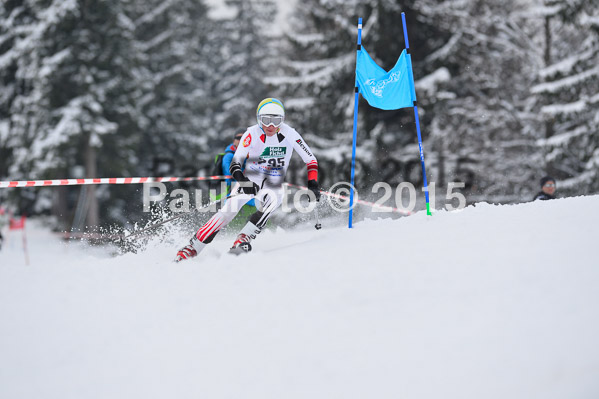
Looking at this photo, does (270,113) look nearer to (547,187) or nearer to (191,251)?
(191,251)

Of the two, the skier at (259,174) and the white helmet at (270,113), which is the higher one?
the white helmet at (270,113)

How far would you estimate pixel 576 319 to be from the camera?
3248 millimetres

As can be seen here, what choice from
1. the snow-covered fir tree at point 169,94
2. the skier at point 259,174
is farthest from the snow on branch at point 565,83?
the snow-covered fir tree at point 169,94

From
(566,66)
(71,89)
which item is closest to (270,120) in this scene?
(566,66)

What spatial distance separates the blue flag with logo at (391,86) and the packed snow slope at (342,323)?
2.20 metres

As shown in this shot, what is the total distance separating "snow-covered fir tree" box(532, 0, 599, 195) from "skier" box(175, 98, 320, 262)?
1199cm

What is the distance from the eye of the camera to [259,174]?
655 centimetres

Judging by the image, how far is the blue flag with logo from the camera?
6.75 meters

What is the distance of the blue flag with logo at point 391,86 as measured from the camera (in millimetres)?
6750

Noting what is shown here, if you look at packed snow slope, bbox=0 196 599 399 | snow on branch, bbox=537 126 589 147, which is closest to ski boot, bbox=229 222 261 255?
packed snow slope, bbox=0 196 599 399

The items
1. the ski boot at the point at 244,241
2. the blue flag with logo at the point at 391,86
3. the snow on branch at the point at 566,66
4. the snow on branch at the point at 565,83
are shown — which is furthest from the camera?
the snow on branch at the point at 566,66

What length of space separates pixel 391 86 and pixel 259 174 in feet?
7.07

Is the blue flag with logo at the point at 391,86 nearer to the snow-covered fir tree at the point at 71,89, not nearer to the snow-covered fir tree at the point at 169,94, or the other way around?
the snow-covered fir tree at the point at 71,89

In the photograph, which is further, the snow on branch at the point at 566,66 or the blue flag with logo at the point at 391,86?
the snow on branch at the point at 566,66
